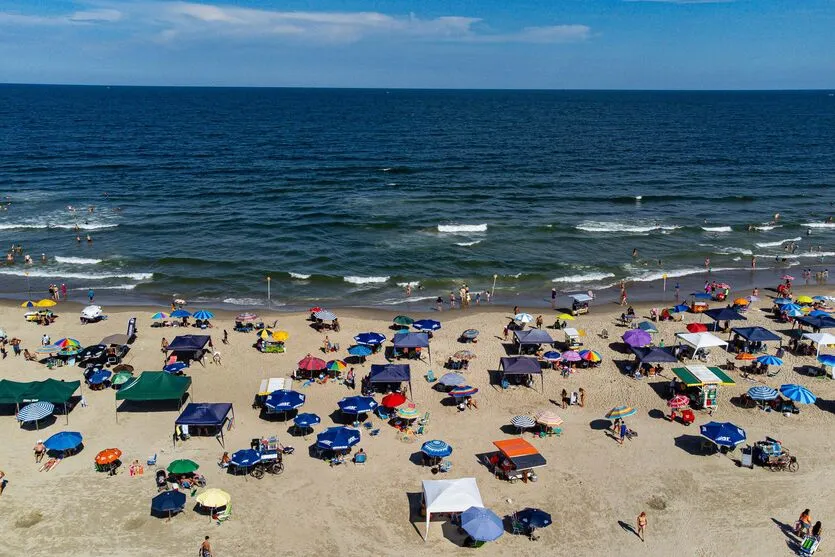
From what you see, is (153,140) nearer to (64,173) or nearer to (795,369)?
(64,173)

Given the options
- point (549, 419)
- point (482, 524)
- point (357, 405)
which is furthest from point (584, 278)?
point (482, 524)

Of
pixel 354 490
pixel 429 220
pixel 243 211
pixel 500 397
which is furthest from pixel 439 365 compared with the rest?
pixel 243 211

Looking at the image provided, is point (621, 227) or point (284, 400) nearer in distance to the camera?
point (284, 400)

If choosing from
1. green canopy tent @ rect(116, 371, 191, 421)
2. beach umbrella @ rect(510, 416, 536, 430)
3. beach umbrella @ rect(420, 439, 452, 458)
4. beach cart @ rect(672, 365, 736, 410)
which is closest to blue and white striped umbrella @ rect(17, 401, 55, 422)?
green canopy tent @ rect(116, 371, 191, 421)

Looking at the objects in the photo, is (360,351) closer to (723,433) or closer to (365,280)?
(365,280)

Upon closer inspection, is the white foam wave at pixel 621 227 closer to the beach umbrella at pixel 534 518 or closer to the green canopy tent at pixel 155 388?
the green canopy tent at pixel 155 388

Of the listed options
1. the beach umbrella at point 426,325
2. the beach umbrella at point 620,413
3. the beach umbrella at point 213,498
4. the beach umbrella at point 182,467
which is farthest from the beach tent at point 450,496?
the beach umbrella at point 426,325
